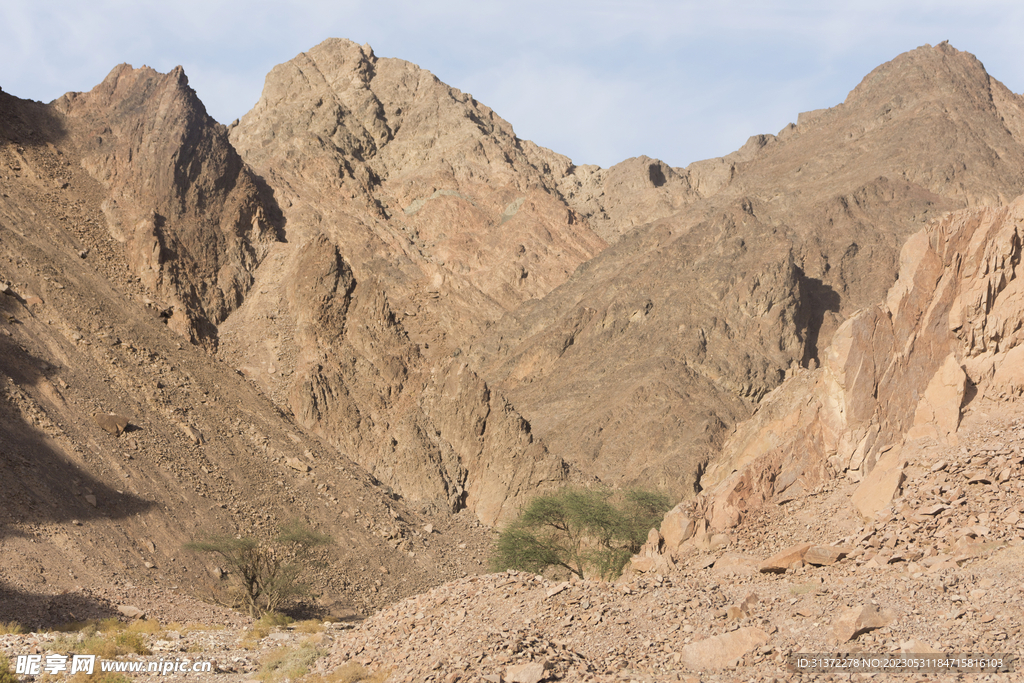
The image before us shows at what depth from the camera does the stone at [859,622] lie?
14.8m

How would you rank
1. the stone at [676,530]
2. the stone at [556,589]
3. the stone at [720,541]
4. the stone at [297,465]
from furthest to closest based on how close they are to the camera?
1. the stone at [297,465]
2. the stone at [676,530]
3. the stone at [720,541]
4. the stone at [556,589]

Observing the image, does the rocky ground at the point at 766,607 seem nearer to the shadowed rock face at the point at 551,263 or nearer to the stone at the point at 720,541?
the stone at the point at 720,541

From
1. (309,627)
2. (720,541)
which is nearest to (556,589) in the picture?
(720,541)

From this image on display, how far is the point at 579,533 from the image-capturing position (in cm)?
3756

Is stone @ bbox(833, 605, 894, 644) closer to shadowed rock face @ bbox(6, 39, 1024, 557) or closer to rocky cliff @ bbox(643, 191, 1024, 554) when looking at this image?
rocky cliff @ bbox(643, 191, 1024, 554)

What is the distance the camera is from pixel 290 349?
6053 centimetres

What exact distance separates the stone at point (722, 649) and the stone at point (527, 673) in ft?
8.74

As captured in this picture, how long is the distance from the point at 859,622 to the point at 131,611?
24927mm

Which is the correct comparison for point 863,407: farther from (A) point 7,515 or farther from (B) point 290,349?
(B) point 290,349

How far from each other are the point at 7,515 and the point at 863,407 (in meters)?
30.3

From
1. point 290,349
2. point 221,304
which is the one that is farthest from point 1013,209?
point 221,304

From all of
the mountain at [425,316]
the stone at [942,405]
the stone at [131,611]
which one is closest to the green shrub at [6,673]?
the mountain at [425,316]

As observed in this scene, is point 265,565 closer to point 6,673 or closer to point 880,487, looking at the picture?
point 6,673

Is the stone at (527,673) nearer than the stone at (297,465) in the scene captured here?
Yes
